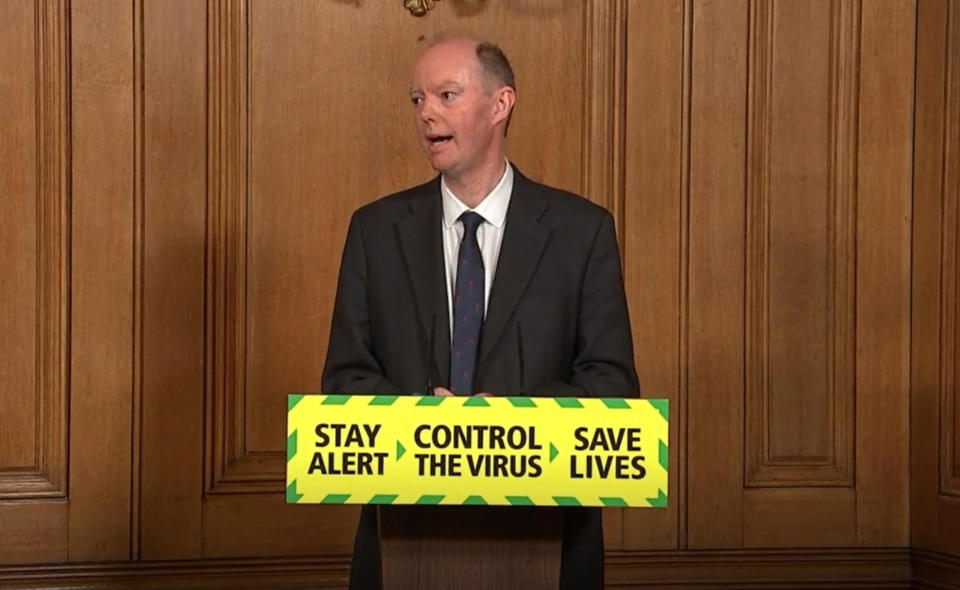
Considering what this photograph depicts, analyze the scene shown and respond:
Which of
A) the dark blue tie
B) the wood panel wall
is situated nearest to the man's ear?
the dark blue tie

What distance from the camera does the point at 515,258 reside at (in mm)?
2580

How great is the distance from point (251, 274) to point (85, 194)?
0.50 metres

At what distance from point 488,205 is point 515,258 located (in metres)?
0.13

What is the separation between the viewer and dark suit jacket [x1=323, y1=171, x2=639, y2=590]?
8.39ft

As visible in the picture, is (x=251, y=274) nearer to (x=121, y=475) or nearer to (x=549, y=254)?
(x=121, y=475)

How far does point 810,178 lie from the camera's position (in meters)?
4.41

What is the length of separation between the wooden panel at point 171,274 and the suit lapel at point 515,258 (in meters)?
1.66

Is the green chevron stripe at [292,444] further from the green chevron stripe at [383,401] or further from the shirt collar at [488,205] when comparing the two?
the shirt collar at [488,205]

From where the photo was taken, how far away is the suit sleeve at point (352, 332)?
266 centimetres

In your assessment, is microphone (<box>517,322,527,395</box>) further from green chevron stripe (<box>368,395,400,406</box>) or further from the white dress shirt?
green chevron stripe (<box>368,395,400,406</box>)

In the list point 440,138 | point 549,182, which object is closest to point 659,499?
point 440,138

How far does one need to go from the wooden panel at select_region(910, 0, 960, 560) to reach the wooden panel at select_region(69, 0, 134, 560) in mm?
2271

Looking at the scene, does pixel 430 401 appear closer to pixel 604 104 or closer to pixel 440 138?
pixel 440 138

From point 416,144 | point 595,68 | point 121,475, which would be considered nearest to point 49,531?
point 121,475
